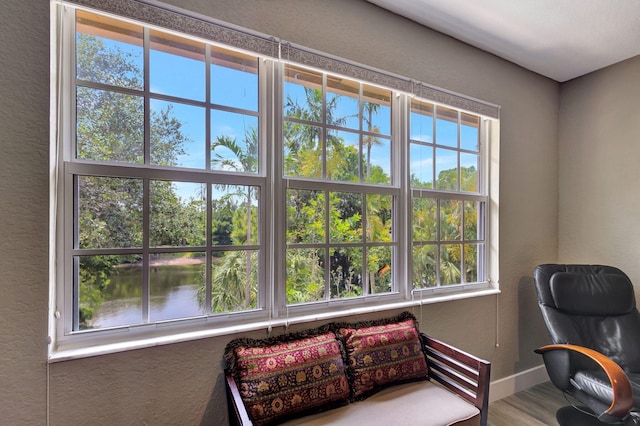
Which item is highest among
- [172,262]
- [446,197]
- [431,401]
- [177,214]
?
[446,197]

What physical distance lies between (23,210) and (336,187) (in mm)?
1447

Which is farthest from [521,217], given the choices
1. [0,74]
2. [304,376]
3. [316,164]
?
[0,74]

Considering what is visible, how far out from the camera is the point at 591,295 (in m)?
2.24

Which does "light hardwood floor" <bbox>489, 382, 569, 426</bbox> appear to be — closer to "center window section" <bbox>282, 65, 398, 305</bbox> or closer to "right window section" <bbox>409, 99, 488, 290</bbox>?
"right window section" <bbox>409, 99, 488, 290</bbox>

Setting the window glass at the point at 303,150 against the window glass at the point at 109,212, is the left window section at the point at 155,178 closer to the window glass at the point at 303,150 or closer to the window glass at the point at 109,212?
the window glass at the point at 109,212

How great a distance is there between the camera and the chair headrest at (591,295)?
2.22 meters

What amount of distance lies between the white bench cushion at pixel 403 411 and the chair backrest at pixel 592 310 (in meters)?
1.07

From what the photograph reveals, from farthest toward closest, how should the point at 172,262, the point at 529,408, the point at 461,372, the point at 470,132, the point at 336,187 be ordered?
1. the point at 470,132
2. the point at 529,408
3. the point at 336,187
4. the point at 461,372
5. the point at 172,262

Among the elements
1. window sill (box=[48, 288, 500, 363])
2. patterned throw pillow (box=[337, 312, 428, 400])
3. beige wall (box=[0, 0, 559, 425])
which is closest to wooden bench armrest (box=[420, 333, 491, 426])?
patterned throw pillow (box=[337, 312, 428, 400])

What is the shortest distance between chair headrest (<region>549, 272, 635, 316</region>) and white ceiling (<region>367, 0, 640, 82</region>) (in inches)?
68.0

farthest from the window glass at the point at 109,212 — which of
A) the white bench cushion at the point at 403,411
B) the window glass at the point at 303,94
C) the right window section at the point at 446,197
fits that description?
the right window section at the point at 446,197

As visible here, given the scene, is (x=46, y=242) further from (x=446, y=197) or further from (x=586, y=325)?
(x=586, y=325)

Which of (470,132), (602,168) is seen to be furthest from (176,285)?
(602,168)

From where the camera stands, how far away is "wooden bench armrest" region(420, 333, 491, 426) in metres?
1.58
